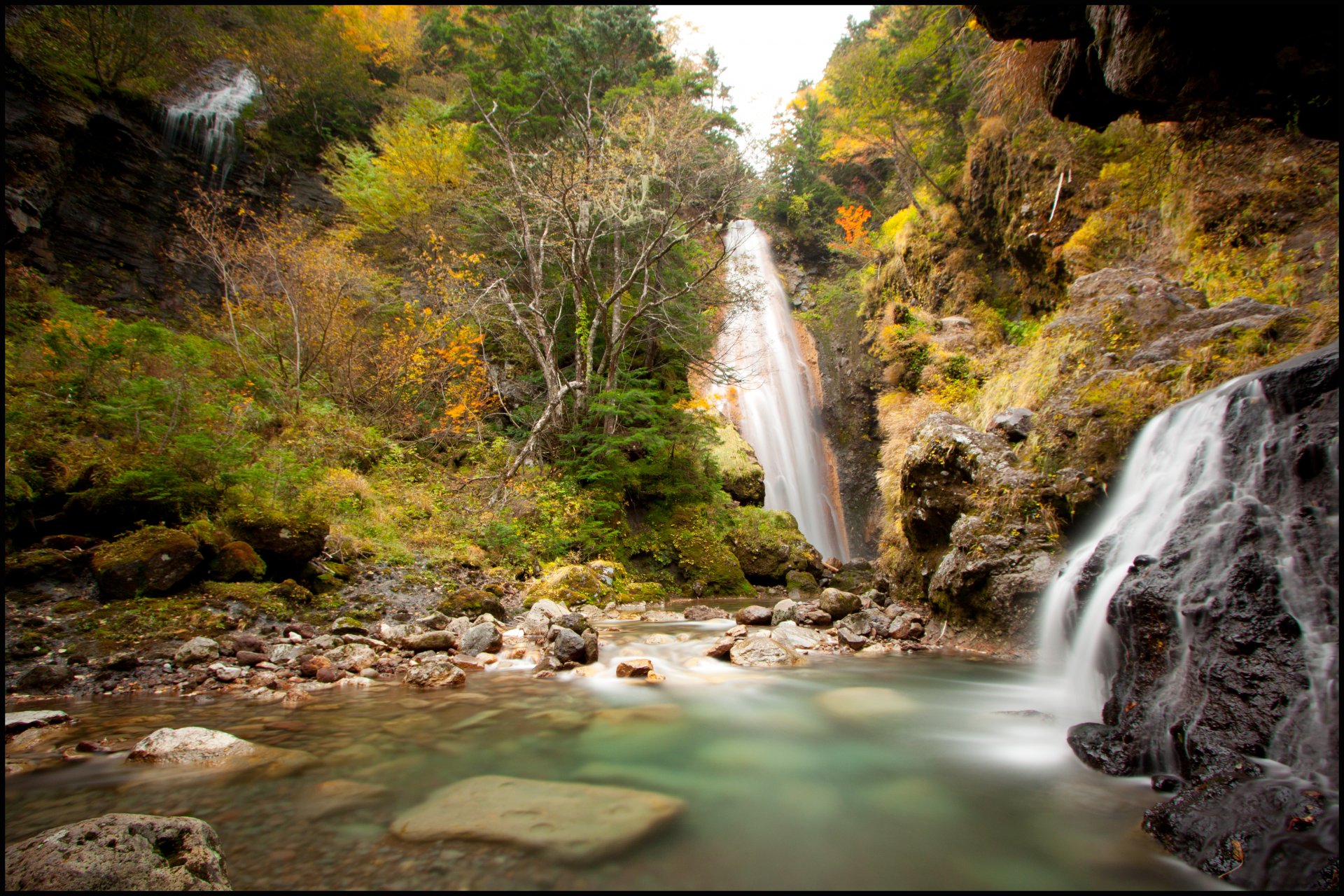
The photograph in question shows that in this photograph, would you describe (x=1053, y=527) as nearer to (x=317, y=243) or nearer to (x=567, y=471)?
(x=567, y=471)

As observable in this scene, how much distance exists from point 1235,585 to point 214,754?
4.78 m

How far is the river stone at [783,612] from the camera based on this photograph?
6.68 metres

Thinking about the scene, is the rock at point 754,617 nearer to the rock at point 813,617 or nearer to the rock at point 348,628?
the rock at point 813,617

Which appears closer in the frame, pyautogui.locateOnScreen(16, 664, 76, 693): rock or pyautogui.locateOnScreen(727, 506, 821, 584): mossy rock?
pyautogui.locateOnScreen(16, 664, 76, 693): rock

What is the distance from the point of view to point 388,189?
14430 mm

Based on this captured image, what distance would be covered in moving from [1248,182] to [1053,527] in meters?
5.52

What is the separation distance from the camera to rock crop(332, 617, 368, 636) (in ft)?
15.3

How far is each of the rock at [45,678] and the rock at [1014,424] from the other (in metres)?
8.82

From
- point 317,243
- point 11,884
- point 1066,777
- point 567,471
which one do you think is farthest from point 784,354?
point 11,884

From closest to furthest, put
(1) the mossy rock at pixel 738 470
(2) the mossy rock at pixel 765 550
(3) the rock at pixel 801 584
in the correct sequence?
(3) the rock at pixel 801 584 → (2) the mossy rock at pixel 765 550 → (1) the mossy rock at pixel 738 470

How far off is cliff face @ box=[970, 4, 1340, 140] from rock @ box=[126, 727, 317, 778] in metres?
6.58

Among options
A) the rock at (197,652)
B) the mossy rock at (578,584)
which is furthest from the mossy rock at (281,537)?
the mossy rock at (578,584)

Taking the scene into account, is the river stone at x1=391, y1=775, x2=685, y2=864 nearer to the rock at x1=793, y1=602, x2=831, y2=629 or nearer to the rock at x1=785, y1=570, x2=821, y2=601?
the rock at x1=793, y1=602, x2=831, y2=629

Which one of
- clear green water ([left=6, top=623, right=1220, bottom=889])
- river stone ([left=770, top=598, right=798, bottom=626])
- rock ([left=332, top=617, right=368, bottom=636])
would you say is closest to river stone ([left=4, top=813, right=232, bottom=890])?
clear green water ([left=6, top=623, right=1220, bottom=889])
